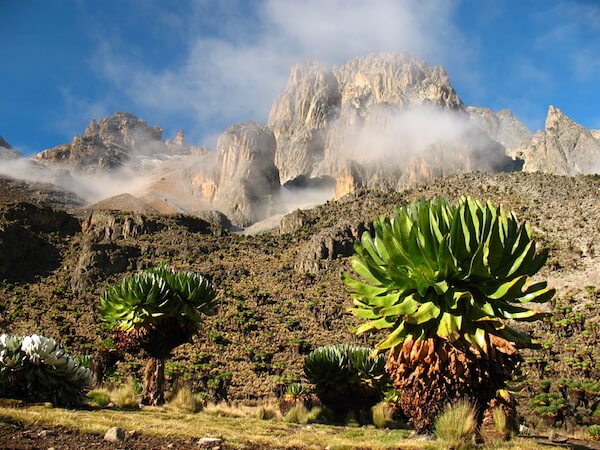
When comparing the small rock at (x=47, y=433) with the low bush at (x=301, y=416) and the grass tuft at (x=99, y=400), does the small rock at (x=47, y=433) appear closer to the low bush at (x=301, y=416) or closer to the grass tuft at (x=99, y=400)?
the grass tuft at (x=99, y=400)

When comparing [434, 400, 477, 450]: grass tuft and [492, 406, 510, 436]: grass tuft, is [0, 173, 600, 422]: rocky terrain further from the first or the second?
[434, 400, 477, 450]: grass tuft

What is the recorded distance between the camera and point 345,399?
13789mm

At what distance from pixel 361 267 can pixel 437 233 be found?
1200mm

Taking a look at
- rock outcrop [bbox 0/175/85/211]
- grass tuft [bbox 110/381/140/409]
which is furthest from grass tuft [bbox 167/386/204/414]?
rock outcrop [bbox 0/175/85/211]

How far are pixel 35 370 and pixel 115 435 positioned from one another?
365 cm

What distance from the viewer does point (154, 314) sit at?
1166cm

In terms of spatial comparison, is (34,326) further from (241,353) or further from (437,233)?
(437,233)

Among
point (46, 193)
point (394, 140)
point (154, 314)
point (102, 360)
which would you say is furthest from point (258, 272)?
point (46, 193)

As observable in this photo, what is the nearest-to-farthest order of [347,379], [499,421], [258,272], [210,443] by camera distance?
1. [210,443]
2. [499,421]
3. [347,379]
4. [258,272]

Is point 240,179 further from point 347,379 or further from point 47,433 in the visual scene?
point 47,433

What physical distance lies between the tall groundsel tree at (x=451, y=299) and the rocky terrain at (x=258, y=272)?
12.3m

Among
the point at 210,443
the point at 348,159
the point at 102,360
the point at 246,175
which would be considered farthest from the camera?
the point at 348,159

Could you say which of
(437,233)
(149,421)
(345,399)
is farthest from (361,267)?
(345,399)

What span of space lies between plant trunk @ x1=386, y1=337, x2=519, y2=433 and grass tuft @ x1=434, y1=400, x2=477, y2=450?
21cm
